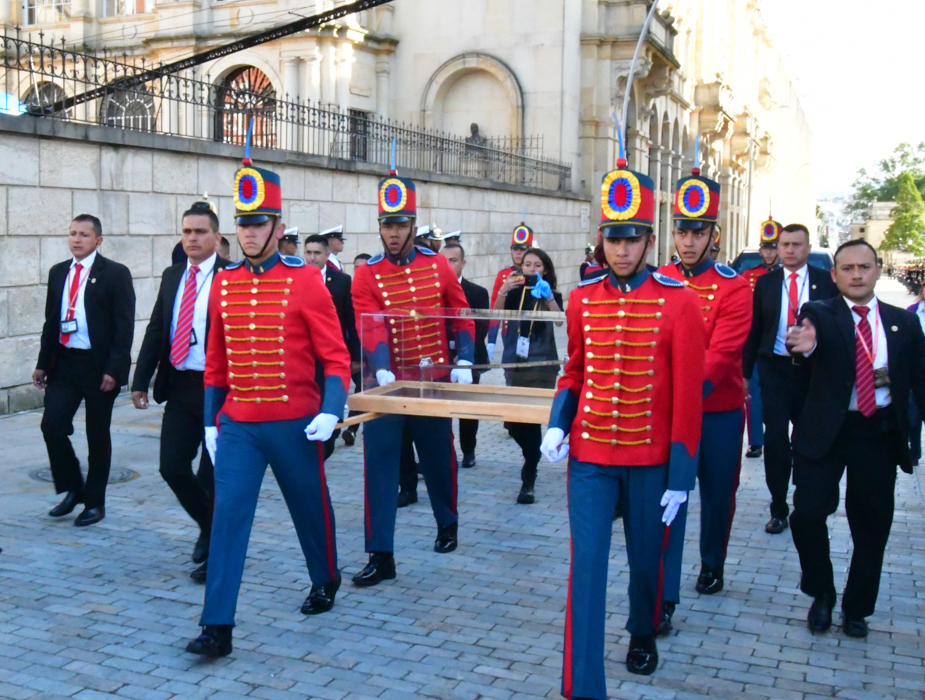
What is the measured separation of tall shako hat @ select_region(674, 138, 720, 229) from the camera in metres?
5.61

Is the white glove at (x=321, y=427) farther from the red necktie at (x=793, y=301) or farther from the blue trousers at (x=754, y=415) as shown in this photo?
the blue trousers at (x=754, y=415)

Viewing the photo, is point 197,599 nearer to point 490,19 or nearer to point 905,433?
point 905,433

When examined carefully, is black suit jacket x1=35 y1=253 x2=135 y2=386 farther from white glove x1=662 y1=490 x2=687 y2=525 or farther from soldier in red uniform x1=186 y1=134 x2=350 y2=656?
white glove x1=662 y1=490 x2=687 y2=525

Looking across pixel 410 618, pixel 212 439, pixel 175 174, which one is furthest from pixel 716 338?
pixel 175 174

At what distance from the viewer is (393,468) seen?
611 centimetres

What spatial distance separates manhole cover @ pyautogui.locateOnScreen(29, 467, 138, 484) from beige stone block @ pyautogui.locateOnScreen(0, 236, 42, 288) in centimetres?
310

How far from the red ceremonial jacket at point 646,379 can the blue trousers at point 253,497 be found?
1.43 metres

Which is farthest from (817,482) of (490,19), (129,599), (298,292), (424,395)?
(490,19)

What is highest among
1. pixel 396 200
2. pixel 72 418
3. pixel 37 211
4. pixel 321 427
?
pixel 37 211

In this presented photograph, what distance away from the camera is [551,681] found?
15.3 feet

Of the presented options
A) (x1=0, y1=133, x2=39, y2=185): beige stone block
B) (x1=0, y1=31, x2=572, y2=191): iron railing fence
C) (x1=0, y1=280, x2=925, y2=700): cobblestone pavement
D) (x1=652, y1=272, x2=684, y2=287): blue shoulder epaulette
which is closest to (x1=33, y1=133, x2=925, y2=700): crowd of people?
(x1=652, y1=272, x2=684, y2=287): blue shoulder epaulette

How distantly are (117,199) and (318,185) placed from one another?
3890 mm

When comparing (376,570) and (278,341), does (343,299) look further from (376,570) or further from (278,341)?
(278,341)

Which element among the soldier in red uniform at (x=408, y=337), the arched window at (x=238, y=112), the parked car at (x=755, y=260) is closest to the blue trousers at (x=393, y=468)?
the soldier in red uniform at (x=408, y=337)
